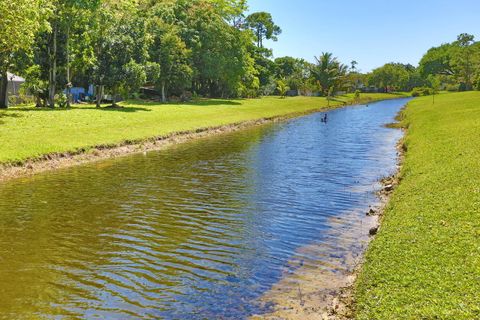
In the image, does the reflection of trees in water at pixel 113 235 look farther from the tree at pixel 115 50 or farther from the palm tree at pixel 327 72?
the palm tree at pixel 327 72

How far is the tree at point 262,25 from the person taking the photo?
406 ft

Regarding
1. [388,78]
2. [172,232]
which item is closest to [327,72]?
[388,78]

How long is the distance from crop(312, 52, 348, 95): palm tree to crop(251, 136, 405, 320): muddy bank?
107 meters

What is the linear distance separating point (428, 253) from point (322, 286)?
8.55 feet

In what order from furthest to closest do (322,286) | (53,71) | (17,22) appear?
(53,71)
(17,22)
(322,286)

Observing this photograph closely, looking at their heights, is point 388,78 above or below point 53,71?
above

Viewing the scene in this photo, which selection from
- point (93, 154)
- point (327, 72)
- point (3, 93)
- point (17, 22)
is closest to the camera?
point (93, 154)

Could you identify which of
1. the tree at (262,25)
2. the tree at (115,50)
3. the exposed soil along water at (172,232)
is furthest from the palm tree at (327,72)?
the exposed soil along water at (172,232)

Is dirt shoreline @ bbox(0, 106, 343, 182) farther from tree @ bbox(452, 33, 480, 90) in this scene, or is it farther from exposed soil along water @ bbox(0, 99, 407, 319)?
tree @ bbox(452, 33, 480, 90)

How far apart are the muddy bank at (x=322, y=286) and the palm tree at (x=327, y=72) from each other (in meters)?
107

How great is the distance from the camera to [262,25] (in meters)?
126

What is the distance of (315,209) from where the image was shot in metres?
17.1

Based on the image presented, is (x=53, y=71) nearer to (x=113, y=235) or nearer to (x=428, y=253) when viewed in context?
(x=113, y=235)

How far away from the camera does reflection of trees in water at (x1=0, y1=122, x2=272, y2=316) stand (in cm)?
1023
